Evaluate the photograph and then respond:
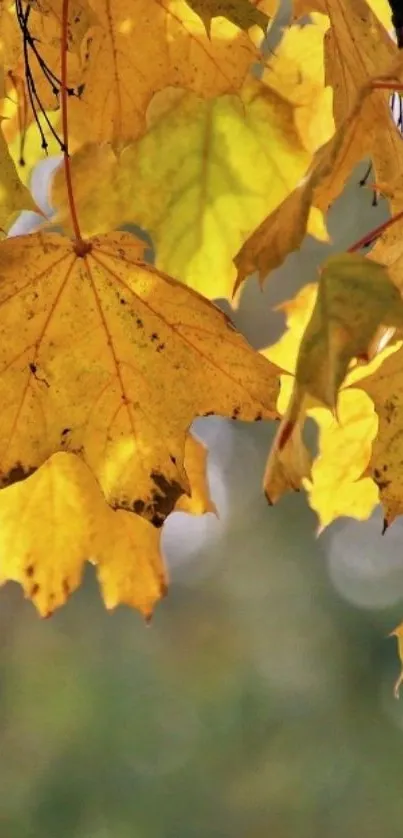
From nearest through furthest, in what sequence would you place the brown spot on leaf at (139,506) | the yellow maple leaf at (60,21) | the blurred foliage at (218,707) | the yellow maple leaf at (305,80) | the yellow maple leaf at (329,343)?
the yellow maple leaf at (329,343) < the brown spot on leaf at (139,506) < the yellow maple leaf at (60,21) < the yellow maple leaf at (305,80) < the blurred foliage at (218,707)

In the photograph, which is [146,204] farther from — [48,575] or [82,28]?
[48,575]

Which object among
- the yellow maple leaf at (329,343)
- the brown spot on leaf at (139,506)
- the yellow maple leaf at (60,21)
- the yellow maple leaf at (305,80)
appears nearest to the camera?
the yellow maple leaf at (329,343)

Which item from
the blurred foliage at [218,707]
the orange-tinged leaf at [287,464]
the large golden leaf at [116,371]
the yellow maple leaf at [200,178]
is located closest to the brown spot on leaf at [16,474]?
the large golden leaf at [116,371]

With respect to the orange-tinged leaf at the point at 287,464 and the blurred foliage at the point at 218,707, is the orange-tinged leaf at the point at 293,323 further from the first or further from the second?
the blurred foliage at the point at 218,707

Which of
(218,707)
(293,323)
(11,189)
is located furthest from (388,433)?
(218,707)

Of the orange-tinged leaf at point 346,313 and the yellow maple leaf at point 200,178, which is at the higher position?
the yellow maple leaf at point 200,178

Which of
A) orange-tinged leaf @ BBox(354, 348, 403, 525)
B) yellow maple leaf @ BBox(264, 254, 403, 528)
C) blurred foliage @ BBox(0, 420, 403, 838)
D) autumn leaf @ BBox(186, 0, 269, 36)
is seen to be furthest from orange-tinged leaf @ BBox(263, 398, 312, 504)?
blurred foliage @ BBox(0, 420, 403, 838)

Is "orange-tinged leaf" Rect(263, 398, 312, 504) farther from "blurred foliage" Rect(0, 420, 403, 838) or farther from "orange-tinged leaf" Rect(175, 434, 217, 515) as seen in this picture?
"blurred foliage" Rect(0, 420, 403, 838)

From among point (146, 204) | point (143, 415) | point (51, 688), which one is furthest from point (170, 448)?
point (51, 688)

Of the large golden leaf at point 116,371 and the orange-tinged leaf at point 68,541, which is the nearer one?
the large golden leaf at point 116,371
